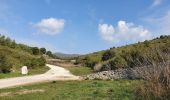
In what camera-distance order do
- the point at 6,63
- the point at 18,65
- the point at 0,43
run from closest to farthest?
the point at 6,63 < the point at 18,65 < the point at 0,43

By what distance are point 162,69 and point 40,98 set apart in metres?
10.7

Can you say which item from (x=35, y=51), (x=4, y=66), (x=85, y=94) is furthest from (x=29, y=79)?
(x=35, y=51)

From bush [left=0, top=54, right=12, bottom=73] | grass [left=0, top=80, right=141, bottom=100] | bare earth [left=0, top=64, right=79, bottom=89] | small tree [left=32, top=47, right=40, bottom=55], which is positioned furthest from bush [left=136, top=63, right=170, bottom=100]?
small tree [left=32, top=47, right=40, bottom=55]

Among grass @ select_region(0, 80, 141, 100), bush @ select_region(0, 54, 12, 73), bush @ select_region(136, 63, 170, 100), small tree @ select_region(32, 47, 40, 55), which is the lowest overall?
grass @ select_region(0, 80, 141, 100)

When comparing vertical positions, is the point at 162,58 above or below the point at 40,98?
above

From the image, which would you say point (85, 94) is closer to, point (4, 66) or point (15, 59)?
point (4, 66)

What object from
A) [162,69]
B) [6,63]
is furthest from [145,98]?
[6,63]

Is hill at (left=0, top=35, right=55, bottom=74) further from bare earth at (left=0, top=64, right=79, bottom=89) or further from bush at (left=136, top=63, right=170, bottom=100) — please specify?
bush at (left=136, top=63, right=170, bottom=100)

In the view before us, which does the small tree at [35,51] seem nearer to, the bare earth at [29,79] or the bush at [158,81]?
the bare earth at [29,79]

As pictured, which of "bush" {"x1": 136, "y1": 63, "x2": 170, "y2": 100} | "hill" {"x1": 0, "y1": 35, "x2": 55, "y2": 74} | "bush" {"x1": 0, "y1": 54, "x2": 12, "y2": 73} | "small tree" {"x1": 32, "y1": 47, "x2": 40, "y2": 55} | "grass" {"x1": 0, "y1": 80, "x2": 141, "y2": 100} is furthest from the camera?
"small tree" {"x1": 32, "y1": 47, "x2": 40, "y2": 55}

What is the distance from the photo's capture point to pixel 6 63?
45188 mm

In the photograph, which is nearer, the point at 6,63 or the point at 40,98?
the point at 40,98

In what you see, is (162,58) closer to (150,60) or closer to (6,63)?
(150,60)

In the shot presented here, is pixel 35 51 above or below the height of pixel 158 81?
above
